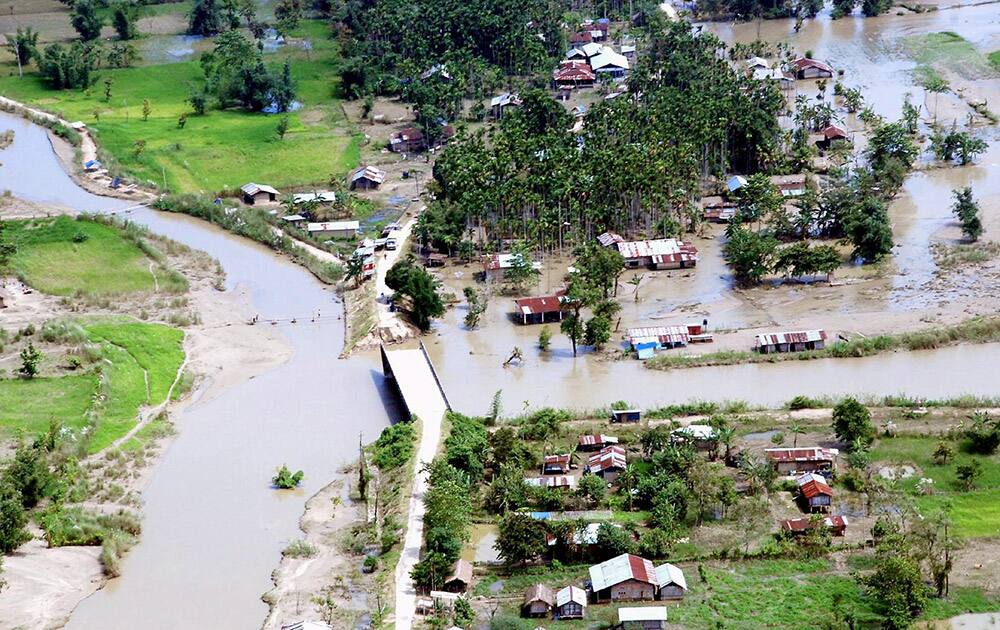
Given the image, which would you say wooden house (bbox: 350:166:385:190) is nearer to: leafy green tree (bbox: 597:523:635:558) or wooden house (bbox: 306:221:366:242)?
wooden house (bbox: 306:221:366:242)

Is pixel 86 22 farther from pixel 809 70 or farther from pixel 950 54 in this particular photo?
pixel 950 54

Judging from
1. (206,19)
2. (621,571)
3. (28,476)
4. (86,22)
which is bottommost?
(621,571)

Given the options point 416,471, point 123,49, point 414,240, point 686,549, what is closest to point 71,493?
point 416,471

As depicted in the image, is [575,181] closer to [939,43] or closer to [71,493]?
[71,493]

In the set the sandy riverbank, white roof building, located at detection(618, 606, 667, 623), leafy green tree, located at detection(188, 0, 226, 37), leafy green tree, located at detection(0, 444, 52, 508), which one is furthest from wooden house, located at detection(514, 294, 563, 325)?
leafy green tree, located at detection(188, 0, 226, 37)

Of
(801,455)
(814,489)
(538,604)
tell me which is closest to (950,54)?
(801,455)

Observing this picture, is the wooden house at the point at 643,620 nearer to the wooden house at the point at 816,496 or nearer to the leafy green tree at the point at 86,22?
the wooden house at the point at 816,496
